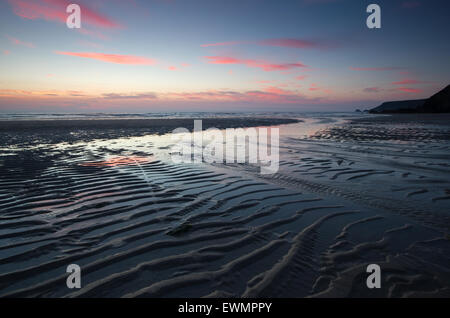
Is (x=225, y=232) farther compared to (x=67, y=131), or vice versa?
(x=67, y=131)

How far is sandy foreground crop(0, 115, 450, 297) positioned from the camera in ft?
8.38

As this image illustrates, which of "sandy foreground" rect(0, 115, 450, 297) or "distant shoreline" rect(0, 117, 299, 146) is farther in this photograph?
"distant shoreline" rect(0, 117, 299, 146)

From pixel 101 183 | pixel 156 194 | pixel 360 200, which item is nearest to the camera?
pixel 360 200

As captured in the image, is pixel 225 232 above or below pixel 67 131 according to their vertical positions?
below

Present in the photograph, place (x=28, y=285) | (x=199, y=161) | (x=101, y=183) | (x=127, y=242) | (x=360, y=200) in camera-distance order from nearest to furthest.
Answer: (x=28, y=285)
(x=127, y=242)
(x=360, y=200)
(x=101, y=183)
(x=199, y=161)

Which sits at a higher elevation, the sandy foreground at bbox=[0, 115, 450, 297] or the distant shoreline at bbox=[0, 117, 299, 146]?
the distant shoreline at bbox=[0, 117, 299, 146]

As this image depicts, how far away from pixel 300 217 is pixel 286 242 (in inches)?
36.5

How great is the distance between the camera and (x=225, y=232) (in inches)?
144

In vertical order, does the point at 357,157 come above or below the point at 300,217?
above

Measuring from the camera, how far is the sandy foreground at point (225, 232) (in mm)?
2555

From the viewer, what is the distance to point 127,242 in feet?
11.0

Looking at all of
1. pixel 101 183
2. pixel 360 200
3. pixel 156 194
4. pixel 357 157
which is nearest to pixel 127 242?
pixel 156 194
